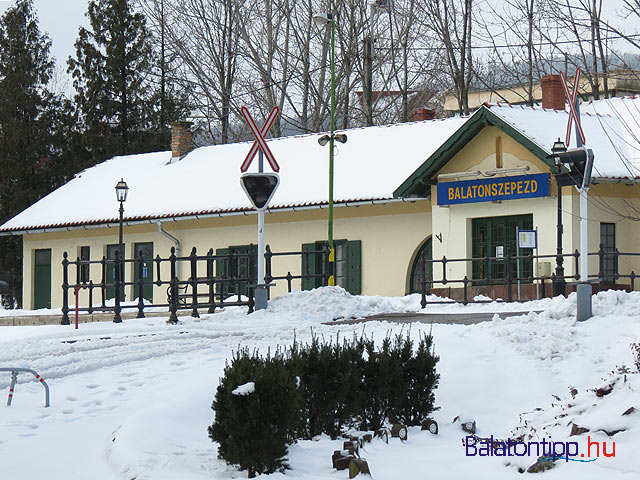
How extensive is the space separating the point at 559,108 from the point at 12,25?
91.2 feet

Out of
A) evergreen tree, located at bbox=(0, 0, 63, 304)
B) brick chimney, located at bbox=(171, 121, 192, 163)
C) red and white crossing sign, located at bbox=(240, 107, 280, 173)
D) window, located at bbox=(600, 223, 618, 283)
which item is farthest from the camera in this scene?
evergreen tree, located at bbox=(0, 0, 63, 304)

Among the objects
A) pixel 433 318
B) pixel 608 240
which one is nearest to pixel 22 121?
pixel 608 240

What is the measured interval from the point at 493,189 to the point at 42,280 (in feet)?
58.7

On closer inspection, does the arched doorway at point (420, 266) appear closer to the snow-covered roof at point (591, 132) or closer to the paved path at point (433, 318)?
the snow-covered roof at point (591, 132)

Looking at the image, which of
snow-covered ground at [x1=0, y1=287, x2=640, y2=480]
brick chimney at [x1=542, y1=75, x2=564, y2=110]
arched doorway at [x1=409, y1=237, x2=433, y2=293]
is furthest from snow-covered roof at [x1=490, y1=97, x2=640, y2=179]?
snow-covered ground at [x1=0, y1=287, x2=640, y2=480]

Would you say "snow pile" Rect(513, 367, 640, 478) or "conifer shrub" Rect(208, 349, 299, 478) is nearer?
"snow pile" Rect(513, 367, 640, 478)

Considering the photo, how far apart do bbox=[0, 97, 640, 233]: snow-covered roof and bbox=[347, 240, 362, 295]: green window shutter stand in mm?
1523

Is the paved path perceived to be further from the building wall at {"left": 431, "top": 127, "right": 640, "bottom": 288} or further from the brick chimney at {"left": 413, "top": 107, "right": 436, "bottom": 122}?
the brick chimney at {"left": 413, "top": 107, "right": 436, "bottom": 122}

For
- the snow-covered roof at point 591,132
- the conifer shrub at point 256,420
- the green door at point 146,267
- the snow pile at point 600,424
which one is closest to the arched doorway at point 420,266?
the snow-covered roof at point 591,132

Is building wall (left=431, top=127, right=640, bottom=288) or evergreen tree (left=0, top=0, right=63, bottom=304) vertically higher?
evergreen tree (left=0, top=0, right=63, bottom=304)

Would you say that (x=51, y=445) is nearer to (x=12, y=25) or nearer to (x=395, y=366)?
(x=395, y=366)

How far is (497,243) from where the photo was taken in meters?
26.8

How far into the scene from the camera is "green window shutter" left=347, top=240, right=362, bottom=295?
2981cm

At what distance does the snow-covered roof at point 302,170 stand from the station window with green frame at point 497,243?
7.73 ft
